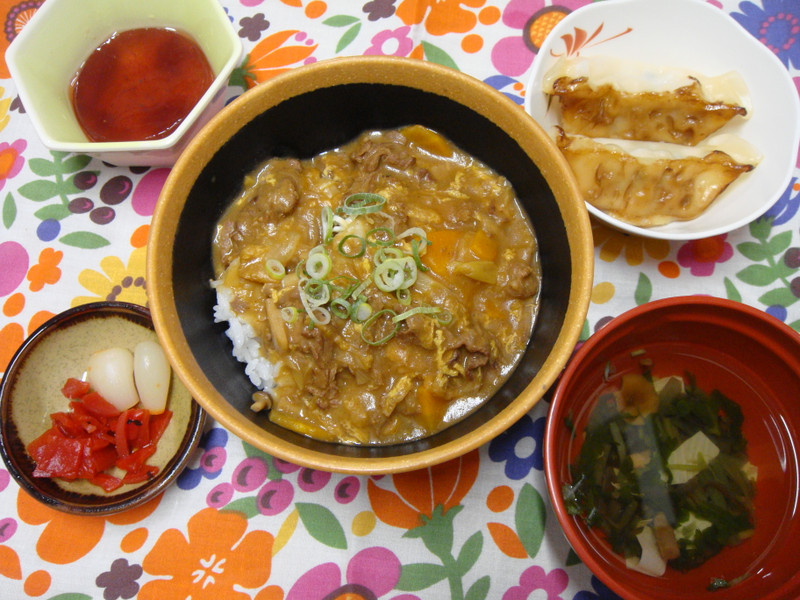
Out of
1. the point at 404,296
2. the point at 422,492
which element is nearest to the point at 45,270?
the point at 404,296

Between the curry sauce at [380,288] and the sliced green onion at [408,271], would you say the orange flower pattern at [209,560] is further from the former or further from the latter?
the sliced green onion at [408,271]

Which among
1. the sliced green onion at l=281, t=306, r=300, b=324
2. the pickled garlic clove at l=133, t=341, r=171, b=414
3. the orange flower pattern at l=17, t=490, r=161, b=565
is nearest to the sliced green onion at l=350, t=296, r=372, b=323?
the sliced green onion at l=281, t=306, r=300, b=324

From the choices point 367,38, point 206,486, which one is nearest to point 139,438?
point 206,486

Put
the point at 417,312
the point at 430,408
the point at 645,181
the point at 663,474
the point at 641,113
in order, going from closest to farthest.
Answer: the point at 417,312, the point at 430,408, the point at 663,474, the point at 645,181, the point at 641,113

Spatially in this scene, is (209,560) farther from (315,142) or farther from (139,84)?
(139,84)

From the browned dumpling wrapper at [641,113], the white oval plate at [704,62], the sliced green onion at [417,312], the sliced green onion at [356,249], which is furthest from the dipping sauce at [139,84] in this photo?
the browned dumpling wrapper at [641,113]

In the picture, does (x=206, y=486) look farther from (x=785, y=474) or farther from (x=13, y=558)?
(x=785, y=474)
